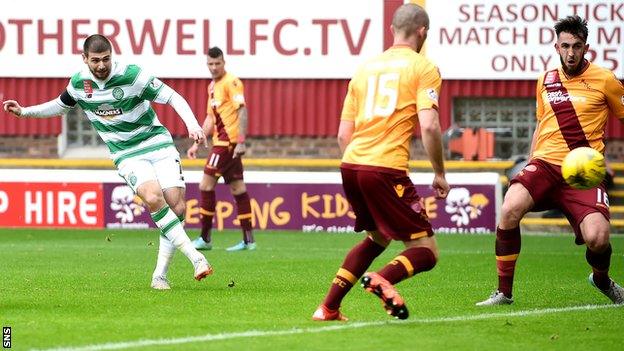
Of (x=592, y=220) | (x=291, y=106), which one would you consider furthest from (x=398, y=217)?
(x=291, y=106)

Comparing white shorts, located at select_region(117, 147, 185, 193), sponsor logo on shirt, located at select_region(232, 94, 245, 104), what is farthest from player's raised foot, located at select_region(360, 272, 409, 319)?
sponsor logo on shirt, located at select_region(232, 94, 245, 104)

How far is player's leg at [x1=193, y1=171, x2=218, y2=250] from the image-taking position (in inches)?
710

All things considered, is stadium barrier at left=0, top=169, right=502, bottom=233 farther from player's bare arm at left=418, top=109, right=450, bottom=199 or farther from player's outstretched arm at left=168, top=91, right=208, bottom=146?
player's bare arm at left=418, top=109, right=450, bottom=199

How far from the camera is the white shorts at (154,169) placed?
12.5m

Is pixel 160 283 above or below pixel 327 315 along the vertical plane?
below

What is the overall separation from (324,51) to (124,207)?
4.43 m

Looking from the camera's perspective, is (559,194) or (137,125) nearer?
(559,194)

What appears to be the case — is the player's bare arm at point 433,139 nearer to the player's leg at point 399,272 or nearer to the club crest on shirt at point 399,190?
the club crest on shirt at point 399,190

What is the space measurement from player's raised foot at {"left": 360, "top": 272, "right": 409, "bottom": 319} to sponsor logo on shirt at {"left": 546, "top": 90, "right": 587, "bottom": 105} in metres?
2.63

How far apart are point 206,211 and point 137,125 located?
5614 millimetres

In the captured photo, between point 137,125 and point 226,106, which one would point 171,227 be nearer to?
point 137,125

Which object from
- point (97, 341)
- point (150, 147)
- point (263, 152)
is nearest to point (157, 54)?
point (263, 152)

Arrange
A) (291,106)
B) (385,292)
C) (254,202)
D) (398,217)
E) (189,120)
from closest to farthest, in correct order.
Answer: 1. (385,292)
2. (398,217)
3. (189,120)
4. (254,202)
5. (291,106)

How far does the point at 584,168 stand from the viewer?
10.7 m
